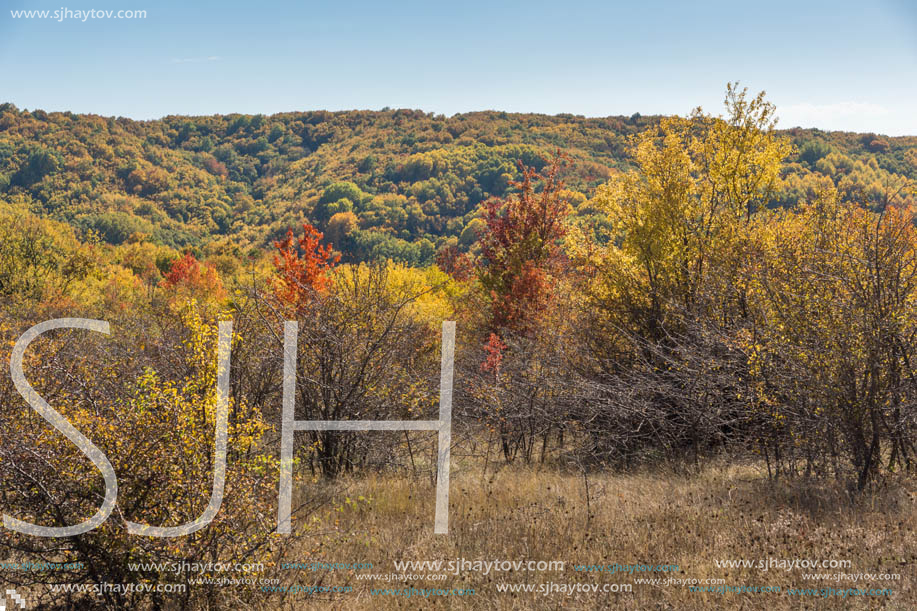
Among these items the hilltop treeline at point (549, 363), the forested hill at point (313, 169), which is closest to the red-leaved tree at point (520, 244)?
the hilltop treeline at point (549, 363)

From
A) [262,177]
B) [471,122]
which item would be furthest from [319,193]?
[471,122]

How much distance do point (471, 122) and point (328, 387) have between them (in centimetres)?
16828

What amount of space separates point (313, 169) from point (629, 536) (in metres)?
156

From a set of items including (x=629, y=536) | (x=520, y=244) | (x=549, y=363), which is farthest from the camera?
(x=520, y=244)

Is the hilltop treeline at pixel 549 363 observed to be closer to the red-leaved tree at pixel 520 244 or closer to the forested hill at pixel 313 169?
the red-leaved tree at pixel 520 244

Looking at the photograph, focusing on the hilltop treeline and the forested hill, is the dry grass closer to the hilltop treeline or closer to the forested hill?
the hilltop treeline

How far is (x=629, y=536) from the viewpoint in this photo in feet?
20.2

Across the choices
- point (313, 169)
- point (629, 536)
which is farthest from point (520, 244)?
point (313, 169)

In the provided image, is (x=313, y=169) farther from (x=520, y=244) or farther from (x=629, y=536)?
(x=629, y=536)

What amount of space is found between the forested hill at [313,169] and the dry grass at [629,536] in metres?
63.1

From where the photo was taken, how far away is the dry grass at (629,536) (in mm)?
5004

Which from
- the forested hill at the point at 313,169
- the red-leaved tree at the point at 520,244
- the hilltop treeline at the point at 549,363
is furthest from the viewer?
the forested hill at the point at 313,169

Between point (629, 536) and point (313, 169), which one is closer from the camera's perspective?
point (629, 536)

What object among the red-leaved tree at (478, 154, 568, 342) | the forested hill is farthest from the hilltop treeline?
the forested hill
